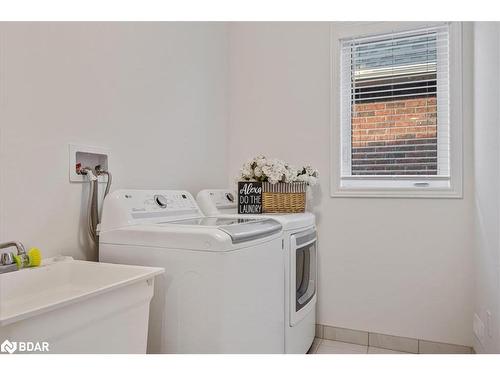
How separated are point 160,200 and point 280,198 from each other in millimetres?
727

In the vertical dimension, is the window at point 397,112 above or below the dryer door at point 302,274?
above

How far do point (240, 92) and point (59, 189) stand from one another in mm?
1622

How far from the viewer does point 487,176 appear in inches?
74.9

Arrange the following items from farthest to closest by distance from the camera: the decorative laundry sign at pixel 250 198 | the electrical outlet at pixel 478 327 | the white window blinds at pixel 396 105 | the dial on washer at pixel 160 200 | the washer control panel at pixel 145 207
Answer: the white window blinds at pixel 396 105
the decorative laundry sign at pixel 250 198
the electrical outlet at pixel 478 327
the dial on washer at pixel 160 200
the washer control panel at pixel 145 207

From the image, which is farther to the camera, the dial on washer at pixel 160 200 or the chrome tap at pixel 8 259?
the dial on washer at pixel 160 200

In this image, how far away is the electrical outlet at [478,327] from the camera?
2.02m

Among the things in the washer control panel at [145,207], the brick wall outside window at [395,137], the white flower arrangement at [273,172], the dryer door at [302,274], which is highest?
the brick wall outside window at [395,137]

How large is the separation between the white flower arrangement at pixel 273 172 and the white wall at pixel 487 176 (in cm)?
90

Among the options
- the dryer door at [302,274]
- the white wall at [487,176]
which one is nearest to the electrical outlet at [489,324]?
the white wall at [487,176]

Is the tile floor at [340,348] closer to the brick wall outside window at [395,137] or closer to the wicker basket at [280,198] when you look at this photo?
the wicker basket at [280,198]

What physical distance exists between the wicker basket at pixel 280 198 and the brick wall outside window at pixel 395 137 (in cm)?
51

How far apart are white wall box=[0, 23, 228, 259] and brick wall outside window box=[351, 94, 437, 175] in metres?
1.01

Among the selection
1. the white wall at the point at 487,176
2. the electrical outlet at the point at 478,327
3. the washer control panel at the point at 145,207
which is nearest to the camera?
the washer control panel at the point at 145,207
